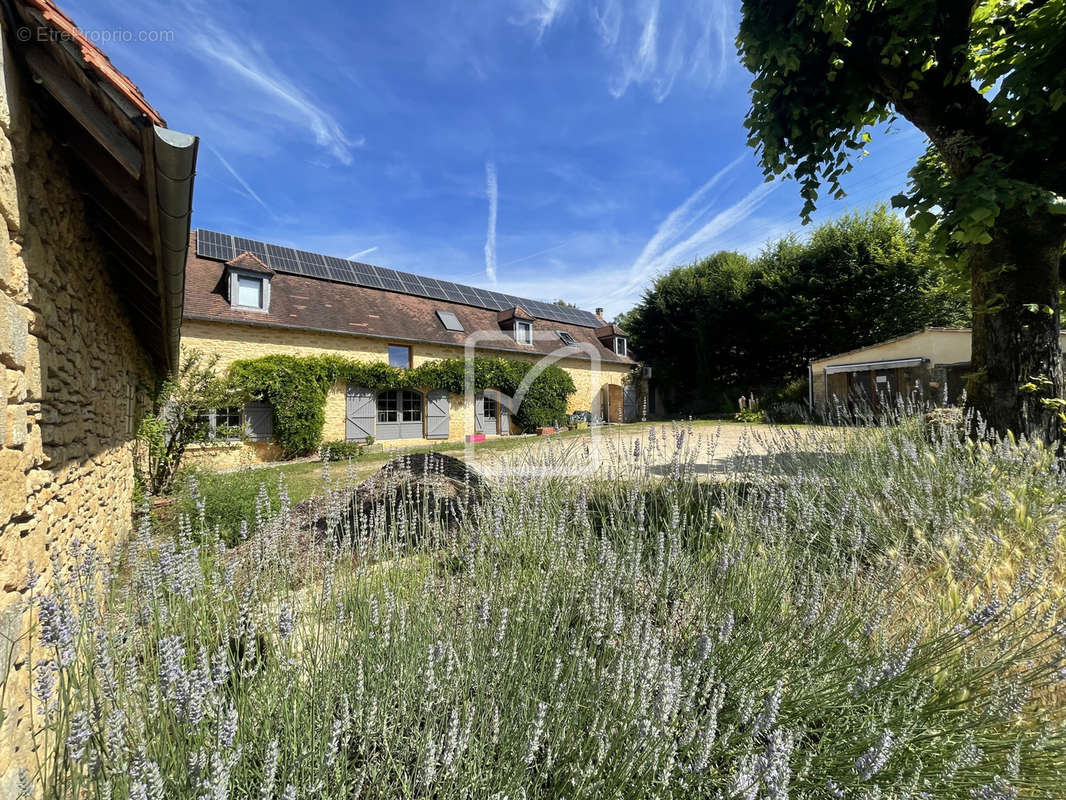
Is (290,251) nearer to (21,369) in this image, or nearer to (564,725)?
(21,369)

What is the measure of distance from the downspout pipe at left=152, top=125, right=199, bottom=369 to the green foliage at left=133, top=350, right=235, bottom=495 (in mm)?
5148

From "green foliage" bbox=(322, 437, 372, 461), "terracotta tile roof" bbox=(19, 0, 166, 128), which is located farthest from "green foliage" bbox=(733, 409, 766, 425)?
"terracotta tile roof" bbox=(19, 0, 166, 128)

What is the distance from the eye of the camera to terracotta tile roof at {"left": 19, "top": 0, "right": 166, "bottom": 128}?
1618 mm

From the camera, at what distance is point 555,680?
1624 mm

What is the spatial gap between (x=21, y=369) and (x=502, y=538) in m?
2.45

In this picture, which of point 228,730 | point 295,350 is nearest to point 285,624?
point 228,730

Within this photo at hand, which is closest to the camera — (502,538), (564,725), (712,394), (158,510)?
(564,725)

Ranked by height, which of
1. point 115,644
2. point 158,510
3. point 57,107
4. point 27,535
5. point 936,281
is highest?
point 936,281

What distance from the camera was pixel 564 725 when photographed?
147 cm

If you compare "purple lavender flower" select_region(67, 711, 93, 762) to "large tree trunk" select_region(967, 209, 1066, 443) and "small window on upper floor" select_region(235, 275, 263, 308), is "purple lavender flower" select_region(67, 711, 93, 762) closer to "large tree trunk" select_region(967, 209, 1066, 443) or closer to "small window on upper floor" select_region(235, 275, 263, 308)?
"large tree trunk" select_region(967, 209, 1066, 443)

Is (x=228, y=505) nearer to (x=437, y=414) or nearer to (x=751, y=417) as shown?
(x=437, y=414)

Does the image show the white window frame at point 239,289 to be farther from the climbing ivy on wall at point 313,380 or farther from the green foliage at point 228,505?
the green foliage at point 228,505

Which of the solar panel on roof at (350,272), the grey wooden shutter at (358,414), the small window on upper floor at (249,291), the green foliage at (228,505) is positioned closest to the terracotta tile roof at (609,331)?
the solar panel on roof at (350,272)

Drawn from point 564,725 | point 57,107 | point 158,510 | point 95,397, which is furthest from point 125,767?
point 158,510
